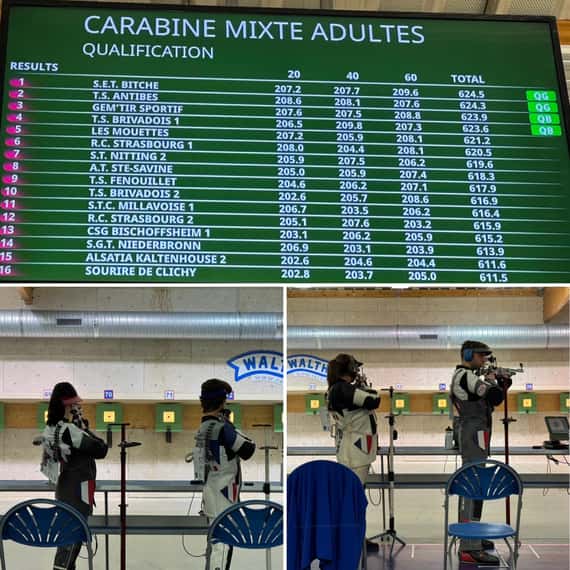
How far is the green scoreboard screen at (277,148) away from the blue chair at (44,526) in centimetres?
102

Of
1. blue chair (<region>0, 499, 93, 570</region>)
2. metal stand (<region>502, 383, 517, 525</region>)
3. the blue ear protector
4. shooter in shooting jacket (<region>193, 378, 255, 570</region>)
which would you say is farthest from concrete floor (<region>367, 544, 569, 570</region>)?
blue chair (<region>0, 499, 93, 570</region>)

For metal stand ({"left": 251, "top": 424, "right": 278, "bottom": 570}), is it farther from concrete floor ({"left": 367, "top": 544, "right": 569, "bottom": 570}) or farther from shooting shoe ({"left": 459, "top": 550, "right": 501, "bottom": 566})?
shooting shoe ({"left": 459, "top": 550, "right": 501, "bottom": 566})

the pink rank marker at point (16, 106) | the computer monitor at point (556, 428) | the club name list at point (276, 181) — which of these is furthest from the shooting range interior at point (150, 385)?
the computer monitor at point (556, 428)

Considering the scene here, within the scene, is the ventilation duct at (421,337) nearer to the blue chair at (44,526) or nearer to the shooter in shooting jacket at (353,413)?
the shooter in shooting jacket at (353,413)

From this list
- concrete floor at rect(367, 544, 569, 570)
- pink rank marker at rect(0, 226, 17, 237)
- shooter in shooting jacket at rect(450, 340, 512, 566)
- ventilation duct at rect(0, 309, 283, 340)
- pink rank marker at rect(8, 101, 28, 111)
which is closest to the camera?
pink rank marker at rect(0, 226, 17, 237)

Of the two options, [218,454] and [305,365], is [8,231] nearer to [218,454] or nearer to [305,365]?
[305,365]

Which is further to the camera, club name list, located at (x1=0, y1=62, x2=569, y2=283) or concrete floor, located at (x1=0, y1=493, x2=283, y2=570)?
concrete floor, located at (x1=0, y1=493, x2=283, y2=570)

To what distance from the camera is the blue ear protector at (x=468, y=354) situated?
2.68m

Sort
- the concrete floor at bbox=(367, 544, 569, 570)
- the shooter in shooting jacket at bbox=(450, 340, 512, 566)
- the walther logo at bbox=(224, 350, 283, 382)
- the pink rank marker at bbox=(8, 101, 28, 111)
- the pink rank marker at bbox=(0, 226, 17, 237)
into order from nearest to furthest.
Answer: the pink rank marker at bbox=(0, 226, 17, 237) → the pink rank marker at bbox=(8, 101, 28, 111) → the concrete floor at bbox=(367, 544, 569, 570) → the shooter in shooting jacket at bbox=(450, 340, 512, 566) → the walther logo at bbox=(224, 350, 283, 382)

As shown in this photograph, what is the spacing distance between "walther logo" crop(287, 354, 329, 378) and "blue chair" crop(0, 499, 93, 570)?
104cm

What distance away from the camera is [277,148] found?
2.45 meters

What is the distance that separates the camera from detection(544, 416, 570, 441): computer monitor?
260 centimetres

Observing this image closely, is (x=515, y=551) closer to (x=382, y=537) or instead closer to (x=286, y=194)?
(x=382, y=537)

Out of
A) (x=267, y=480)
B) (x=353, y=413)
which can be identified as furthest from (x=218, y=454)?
(x=353, y=413)
